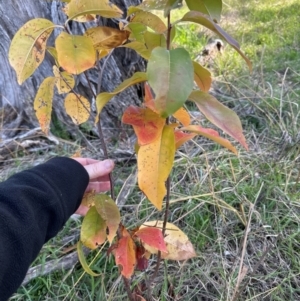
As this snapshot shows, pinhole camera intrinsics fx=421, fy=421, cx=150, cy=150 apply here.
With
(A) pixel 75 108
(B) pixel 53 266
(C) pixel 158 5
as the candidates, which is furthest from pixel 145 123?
(B) pixel 53 266

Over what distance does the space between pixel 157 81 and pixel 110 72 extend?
132cm

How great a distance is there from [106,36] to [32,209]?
1.20ft

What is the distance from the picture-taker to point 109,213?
81 cm

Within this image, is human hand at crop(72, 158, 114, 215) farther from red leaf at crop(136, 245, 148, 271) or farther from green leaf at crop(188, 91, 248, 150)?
green leaf at crop(188, 91, 248, 150)

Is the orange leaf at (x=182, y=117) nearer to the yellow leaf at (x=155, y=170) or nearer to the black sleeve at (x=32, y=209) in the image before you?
the yellow leaf at (x=155, y=170)

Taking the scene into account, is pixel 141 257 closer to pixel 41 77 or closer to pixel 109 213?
pixel 109 213

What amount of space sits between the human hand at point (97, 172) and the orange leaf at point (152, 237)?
163 millimetres

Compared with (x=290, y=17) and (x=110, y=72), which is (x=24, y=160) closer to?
(x=110, y=72)

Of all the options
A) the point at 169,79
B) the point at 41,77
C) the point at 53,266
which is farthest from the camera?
the point at 41,77

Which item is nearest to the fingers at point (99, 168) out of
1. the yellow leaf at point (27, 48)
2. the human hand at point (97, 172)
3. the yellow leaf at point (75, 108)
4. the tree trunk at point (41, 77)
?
the human hand at point (97, 172)

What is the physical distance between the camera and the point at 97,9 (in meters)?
0.67

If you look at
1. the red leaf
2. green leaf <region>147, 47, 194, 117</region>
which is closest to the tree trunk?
the red leaf

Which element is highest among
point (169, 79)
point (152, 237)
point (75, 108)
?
point (169, 79)

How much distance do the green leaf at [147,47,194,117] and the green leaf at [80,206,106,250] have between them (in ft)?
1.21
